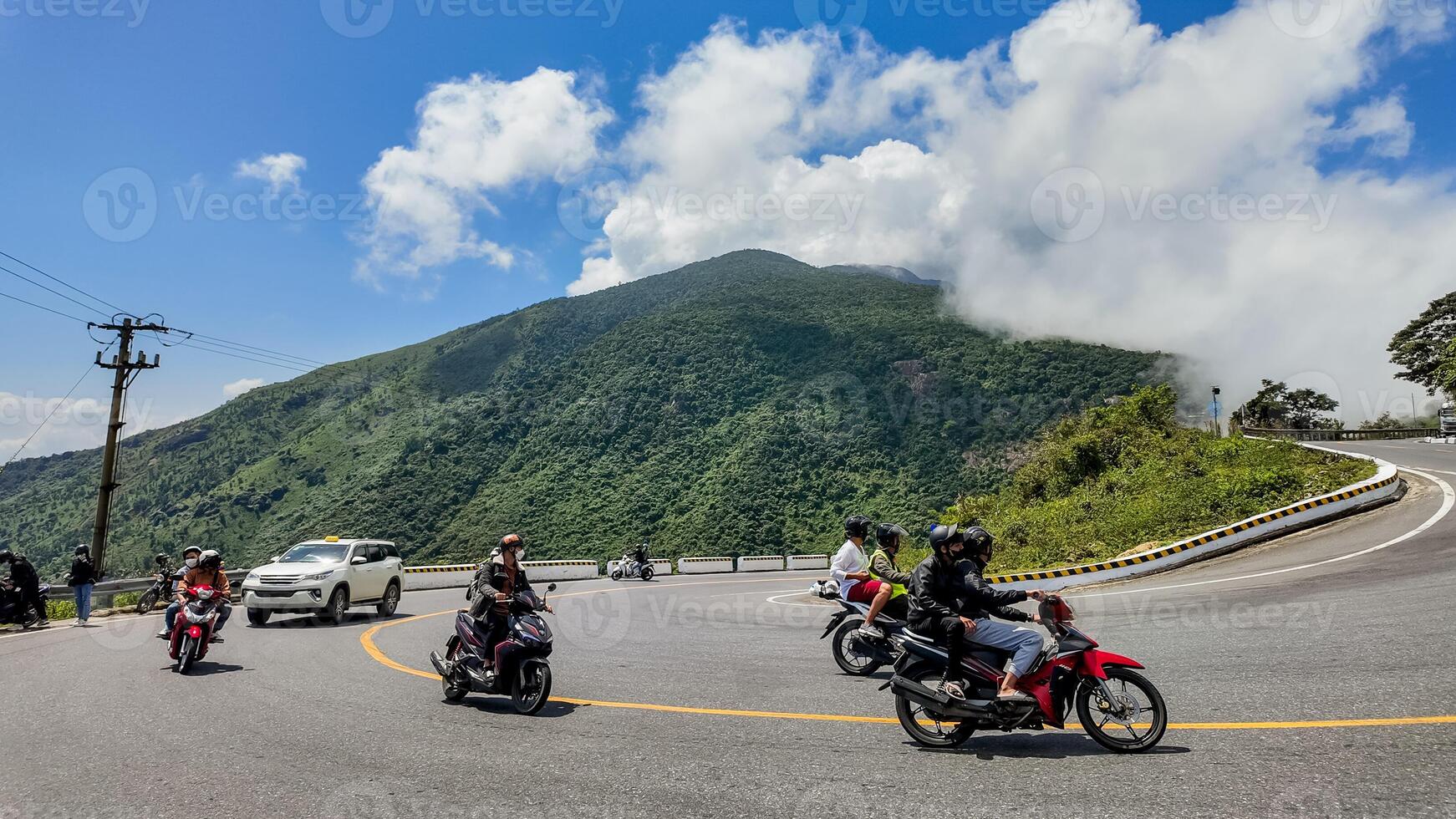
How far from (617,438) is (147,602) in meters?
77.2

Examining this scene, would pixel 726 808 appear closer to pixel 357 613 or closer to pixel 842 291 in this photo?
pixel 357 613

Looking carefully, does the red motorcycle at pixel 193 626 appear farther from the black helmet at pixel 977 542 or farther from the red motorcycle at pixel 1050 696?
the black helmet at pixel 977 542

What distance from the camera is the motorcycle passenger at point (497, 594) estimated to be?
7.46m

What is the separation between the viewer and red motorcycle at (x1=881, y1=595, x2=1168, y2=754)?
5.35 metres

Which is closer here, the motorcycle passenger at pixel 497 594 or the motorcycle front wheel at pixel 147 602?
the motorcycle passenger at pixel 497 594

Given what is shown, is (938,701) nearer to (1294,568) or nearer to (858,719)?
(858,719)

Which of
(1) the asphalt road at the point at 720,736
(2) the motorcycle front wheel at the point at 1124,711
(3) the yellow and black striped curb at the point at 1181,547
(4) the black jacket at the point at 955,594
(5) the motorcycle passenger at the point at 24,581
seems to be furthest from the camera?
(3) the yellow and black striped curb at the point at 1181,547

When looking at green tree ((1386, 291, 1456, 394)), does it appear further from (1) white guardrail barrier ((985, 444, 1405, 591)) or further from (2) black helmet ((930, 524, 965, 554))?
(2) black helmet ((930, 524, 965, 554))

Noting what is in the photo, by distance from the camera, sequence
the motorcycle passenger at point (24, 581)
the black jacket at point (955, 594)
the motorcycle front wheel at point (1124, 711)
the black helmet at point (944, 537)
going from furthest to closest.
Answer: the motorcycle passenger at point (24, 581), the black helmet at point (944, 537), the black jacket at point (955, 594), the motorcycle front wheel at point (1124, 711)

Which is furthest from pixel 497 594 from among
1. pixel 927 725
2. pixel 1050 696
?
pixel 1050 696

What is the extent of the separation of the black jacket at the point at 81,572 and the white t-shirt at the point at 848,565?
15560 mm

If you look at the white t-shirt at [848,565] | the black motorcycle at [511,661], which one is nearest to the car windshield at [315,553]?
the black motorcycle at [511,661]

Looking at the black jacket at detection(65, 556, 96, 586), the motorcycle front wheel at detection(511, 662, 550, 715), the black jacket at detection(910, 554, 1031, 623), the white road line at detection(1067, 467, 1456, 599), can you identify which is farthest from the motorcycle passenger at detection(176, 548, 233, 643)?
the white road line at detection(1067, 467, 1456, 599)

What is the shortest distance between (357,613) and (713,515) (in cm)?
5740
